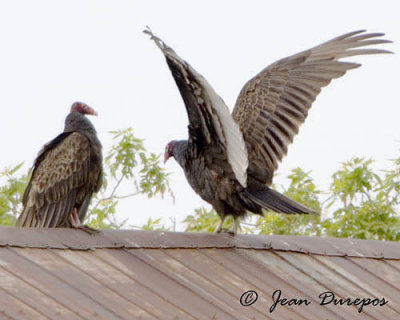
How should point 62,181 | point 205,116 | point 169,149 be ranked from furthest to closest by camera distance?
1. point 169,149
2. point 62,181
3. point 205,116

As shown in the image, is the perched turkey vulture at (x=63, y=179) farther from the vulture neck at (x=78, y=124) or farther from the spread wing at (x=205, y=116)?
the spread wing at (x=205, y=116)

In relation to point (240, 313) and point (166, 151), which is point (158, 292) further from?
point (166, 151)

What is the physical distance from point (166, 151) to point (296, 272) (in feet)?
5.08

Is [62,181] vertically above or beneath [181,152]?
beneath

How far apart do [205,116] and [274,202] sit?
26.8 inches

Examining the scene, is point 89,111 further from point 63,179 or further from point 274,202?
point 274,202

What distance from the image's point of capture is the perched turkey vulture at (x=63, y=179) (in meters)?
6.17

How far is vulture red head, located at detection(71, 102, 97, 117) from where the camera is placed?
6664 mm

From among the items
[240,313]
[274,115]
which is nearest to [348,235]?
[274,115]

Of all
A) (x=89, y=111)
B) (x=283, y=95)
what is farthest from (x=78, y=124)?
(x=283, y=95)

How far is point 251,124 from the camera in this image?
6.39 metres

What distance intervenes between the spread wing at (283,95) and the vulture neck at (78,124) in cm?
92

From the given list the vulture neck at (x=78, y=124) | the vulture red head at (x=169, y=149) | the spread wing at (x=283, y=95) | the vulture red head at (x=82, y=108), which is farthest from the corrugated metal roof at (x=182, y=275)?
the vulture red head at (x=82, y=108)

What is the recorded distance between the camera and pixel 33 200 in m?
6.24
